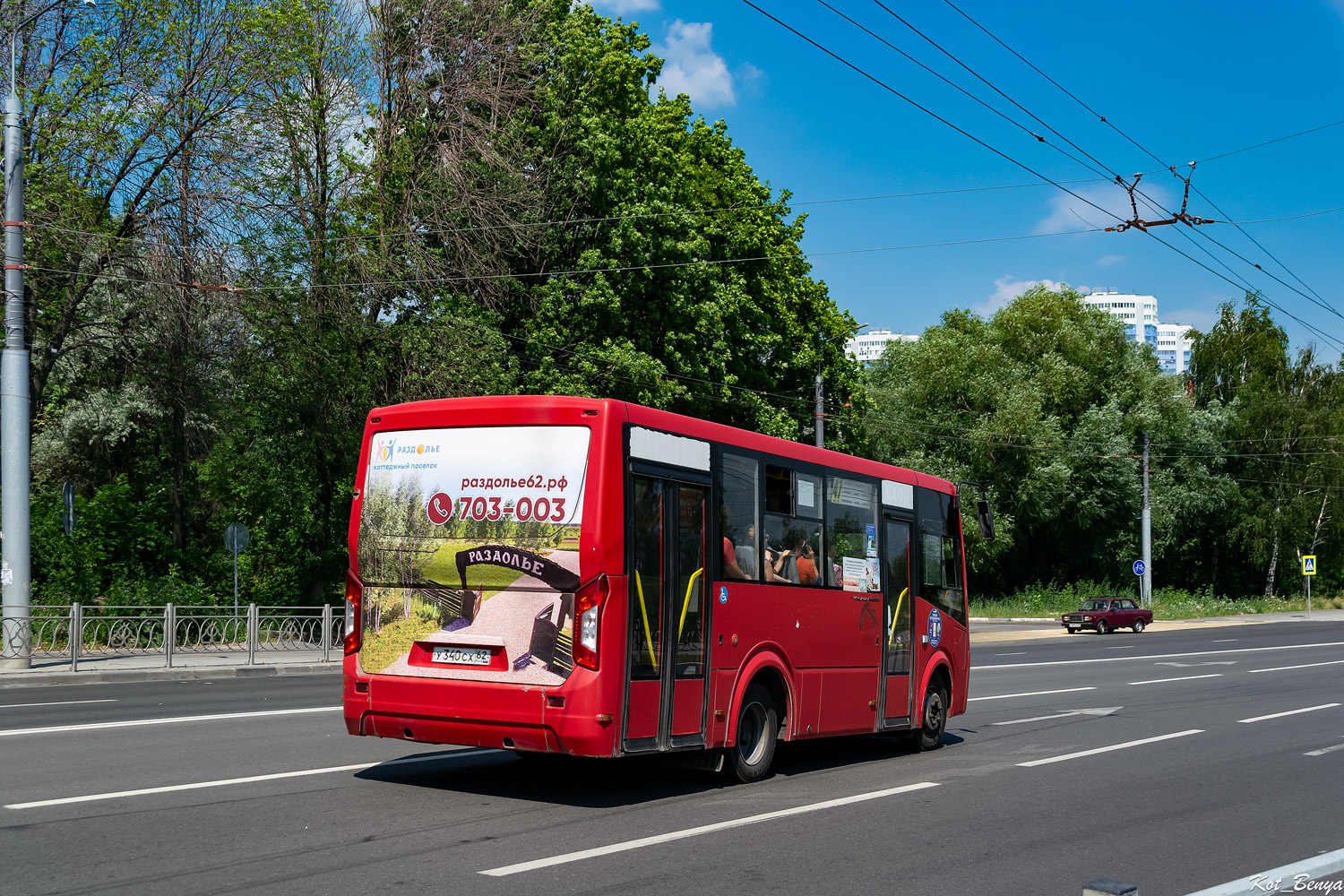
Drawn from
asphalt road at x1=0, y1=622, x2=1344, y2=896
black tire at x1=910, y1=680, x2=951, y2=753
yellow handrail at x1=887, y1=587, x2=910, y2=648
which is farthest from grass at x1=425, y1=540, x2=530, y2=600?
black tire at x1=910, y1=680, x2=951, y2=753

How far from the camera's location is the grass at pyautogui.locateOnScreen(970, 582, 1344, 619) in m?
55.1

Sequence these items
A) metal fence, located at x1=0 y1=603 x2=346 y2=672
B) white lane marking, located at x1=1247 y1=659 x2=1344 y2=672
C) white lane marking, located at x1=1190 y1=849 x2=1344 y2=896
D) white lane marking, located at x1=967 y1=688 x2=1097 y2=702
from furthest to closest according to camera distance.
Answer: white lane marking, located at x1=1247 y1=659 x2=1344 y2=672 < metal fence, located at x1=0 y1=603 x2=346 y2=672 < white lane marking, located at x1=967 y1=688 x2=1097 y2=702 < white lane marking, located at x1=1190 y1=849 x2=1344 y2=896

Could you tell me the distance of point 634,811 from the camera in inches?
336

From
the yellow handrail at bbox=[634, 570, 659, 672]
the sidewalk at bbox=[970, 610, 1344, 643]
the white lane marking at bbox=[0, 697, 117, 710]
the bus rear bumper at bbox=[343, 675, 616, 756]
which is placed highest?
the yellow handrail at bbox=[634, 570, 659, 672]

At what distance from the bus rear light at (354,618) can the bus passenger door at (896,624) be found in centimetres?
531

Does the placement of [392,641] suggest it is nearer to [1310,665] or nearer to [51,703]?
[51,703]

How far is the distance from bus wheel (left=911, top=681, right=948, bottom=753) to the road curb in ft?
41.8

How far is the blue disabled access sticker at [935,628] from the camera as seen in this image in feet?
42.5

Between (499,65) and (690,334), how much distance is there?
27.9 ft

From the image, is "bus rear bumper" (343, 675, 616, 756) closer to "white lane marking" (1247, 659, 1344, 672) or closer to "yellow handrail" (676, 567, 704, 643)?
"yellow handrail" (676, 567, 704, 643)

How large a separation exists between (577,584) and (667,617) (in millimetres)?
888

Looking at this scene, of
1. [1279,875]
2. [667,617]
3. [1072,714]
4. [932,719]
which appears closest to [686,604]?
[667,617]

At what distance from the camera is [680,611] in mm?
8984

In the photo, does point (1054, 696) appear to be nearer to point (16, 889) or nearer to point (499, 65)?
point (16, 889)
